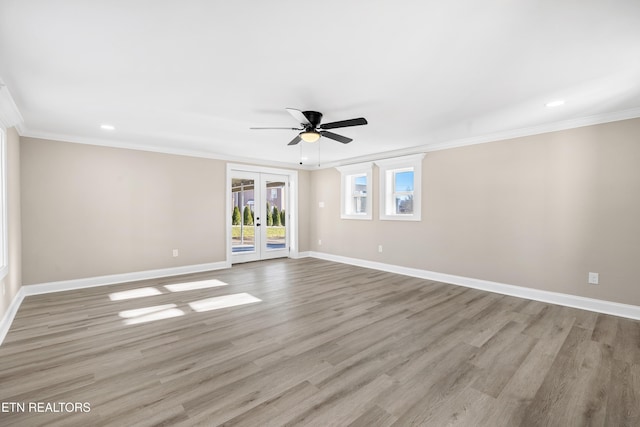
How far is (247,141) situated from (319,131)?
174 centimetres

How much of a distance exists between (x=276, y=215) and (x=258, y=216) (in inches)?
22.2

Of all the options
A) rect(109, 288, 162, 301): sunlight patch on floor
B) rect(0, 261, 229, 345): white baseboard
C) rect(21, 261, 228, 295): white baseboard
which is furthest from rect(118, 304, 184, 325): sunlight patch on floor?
rect(21, 261, 228, 295): white baseboard

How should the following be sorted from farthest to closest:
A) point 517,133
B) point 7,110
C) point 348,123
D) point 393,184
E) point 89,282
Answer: point 393,184 → point 89,282 → point 517,133 → point 348,123 → point 7,110

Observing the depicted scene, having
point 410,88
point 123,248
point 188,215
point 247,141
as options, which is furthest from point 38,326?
point 410,88

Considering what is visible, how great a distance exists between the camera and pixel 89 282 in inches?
185

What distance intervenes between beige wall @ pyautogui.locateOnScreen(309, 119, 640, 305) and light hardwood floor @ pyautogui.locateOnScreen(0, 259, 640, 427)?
554mm

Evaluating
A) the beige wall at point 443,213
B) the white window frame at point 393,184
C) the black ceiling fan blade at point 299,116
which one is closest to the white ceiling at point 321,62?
the black ceiling fan blade at point 299,116

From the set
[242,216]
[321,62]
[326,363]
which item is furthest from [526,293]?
[242,216]

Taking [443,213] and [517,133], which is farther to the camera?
[443,213]

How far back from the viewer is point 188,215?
18.8 ft

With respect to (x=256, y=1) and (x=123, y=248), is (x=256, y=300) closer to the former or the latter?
(x=123, y=248)

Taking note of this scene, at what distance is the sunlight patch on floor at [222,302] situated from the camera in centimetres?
371

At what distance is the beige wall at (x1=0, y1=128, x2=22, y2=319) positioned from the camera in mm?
3312

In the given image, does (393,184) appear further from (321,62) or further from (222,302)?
(321,62)
